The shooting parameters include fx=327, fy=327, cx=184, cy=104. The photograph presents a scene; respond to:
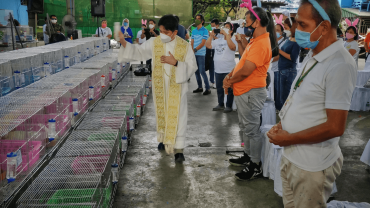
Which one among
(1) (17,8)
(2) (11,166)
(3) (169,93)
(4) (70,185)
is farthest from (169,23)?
(1) (17,8)

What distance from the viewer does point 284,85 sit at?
5.61m

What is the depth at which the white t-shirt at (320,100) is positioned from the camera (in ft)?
4.99

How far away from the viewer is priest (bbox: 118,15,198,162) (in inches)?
156

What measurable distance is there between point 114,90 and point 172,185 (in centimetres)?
291

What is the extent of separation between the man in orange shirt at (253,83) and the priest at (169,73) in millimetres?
631

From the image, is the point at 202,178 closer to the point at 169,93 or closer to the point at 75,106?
the point at 169,93

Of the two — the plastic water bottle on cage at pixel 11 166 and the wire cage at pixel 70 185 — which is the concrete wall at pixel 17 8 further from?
the plastic water bottle on cage at pixel 11 166

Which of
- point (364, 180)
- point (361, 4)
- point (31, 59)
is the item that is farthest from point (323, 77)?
point (361, 4)

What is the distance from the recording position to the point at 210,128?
5730mm

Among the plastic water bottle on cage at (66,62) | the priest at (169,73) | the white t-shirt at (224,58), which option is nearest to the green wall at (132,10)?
the white t-shirt at (224,58)

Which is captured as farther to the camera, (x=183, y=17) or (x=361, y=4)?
(x=361, y=4)

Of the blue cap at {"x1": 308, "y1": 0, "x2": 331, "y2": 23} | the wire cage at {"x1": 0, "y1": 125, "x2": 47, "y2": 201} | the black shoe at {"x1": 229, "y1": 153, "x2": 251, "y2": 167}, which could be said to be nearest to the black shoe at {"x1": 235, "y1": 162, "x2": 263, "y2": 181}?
the black shoe at {"x1": 229, "y1": 153, "x2": 251, "y2": 167}

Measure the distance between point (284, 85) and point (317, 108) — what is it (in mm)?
4115

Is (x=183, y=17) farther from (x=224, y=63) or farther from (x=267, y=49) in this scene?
(x=267, y=49)
